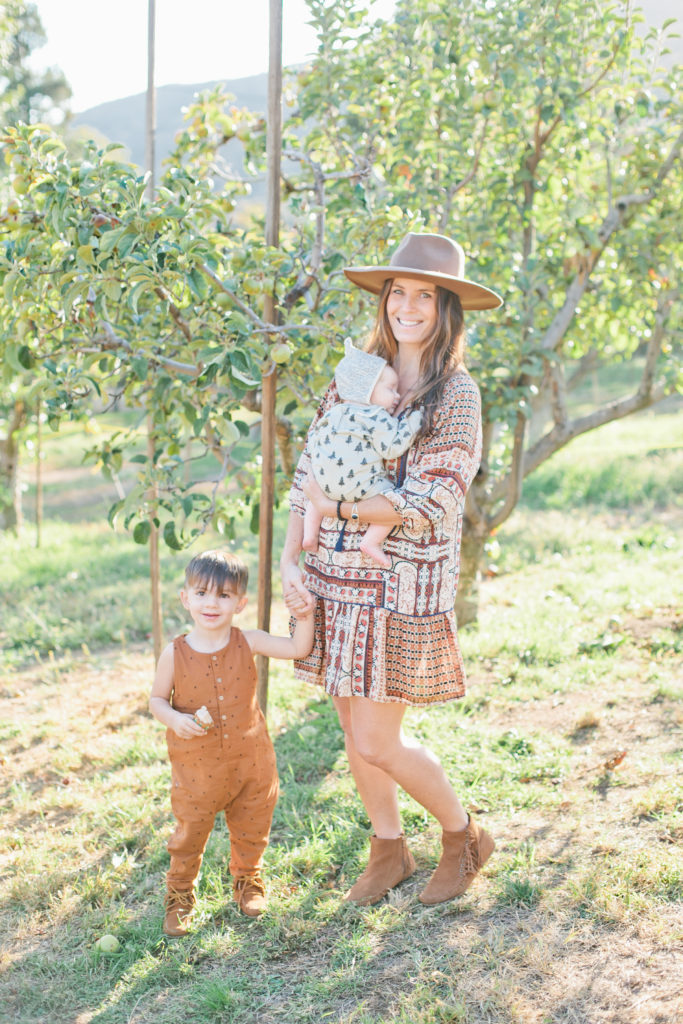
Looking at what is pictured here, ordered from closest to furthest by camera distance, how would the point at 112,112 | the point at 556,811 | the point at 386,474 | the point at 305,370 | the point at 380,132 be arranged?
the point at 386,474 → the point at 556,811 → the point at 305,370 → the point at 380,132 → the point at 112,112

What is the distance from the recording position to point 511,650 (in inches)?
160

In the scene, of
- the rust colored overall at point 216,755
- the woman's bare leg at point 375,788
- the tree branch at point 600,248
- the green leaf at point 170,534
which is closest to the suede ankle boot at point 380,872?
the woman's bare leg at point 375,788

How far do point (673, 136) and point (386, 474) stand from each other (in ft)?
8.57

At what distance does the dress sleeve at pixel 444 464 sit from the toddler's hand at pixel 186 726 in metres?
0.68

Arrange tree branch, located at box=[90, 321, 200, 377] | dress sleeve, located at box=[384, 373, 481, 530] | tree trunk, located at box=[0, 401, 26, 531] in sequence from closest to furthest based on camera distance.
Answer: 1. dress sleeve, located at box=[384, 373, 481, 530]
2. tree branch, located at box=[90, 321, 200, 377]
3. tree trunk, located at box=[0, 401, 26, 531]

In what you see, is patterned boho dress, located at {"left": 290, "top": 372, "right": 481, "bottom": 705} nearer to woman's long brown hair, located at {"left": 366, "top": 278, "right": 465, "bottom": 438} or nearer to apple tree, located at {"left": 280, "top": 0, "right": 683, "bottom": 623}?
woman's long brown hair, located at {"left": 366, "top": 278, "right": 465, "bottom": 438}

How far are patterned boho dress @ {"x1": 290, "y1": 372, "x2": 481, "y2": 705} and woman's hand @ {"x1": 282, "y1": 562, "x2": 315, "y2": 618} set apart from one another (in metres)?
0.05

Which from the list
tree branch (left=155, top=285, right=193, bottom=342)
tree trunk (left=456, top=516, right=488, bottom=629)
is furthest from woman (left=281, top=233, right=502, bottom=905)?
tree trunk (left=456, top=516, right=488, bottom=629)

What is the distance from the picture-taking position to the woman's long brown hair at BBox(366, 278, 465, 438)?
2.05 metres

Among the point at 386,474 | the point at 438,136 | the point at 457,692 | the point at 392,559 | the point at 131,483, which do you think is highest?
the point at 438,136

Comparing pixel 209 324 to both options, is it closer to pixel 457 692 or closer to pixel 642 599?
pixel 457 692

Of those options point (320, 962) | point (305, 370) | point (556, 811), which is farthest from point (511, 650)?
point (320, 962)

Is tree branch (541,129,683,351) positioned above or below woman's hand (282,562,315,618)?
above

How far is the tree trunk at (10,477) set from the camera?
23.6 ft
